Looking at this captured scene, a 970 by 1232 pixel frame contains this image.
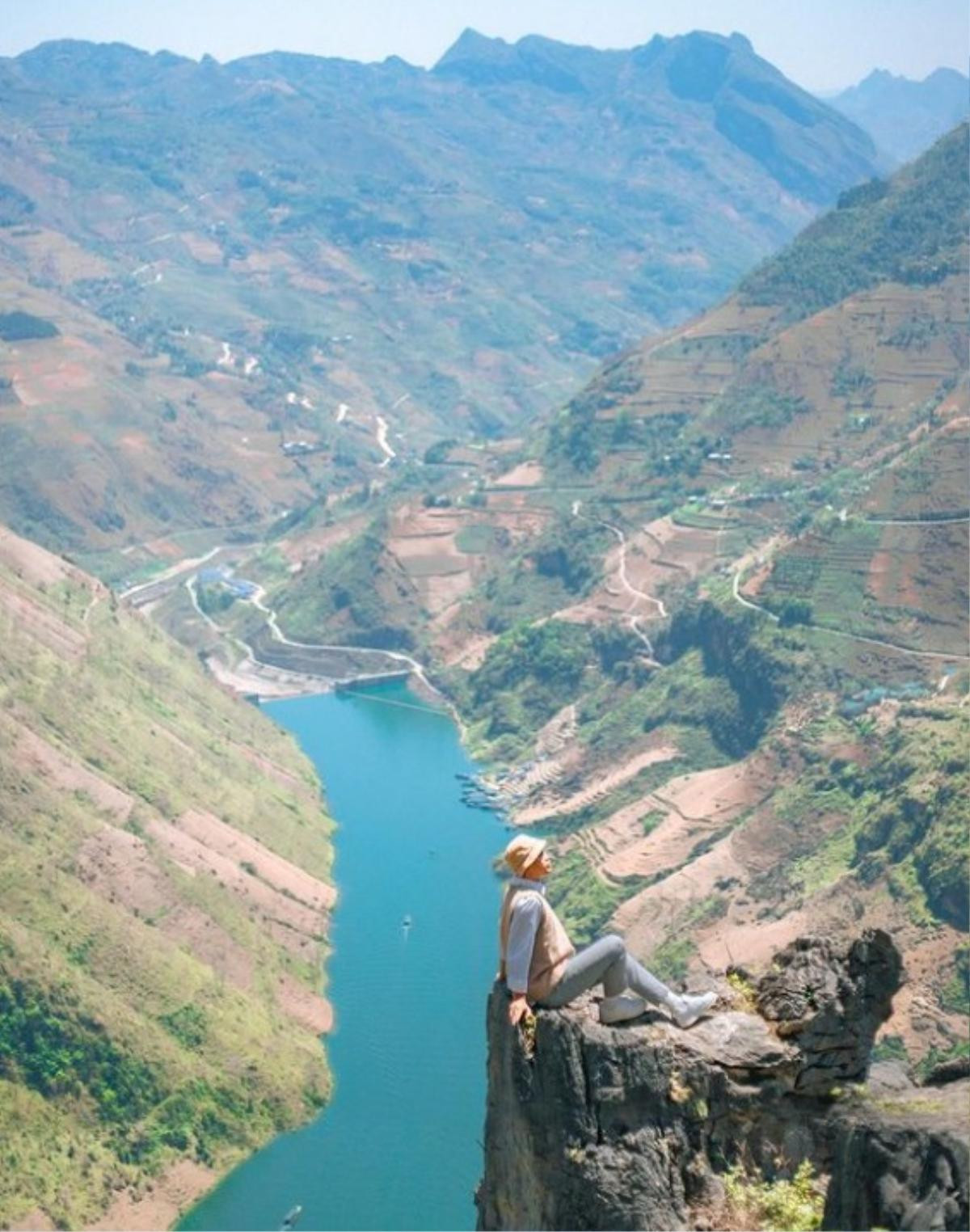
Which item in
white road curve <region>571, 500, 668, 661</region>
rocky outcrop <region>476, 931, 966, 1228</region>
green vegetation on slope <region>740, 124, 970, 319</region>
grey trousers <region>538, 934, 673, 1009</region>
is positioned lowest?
white road curve <region>571, 500, 668, 661</region>

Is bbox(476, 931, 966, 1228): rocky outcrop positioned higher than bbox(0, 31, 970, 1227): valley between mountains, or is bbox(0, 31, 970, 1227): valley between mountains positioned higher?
bbox(476, 931, 966, 1228): rocky outcrop

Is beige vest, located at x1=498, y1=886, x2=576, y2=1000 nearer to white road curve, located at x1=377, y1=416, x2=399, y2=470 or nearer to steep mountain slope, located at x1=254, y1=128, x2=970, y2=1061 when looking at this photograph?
steep mountain slope, located at x1=254, y1=128, x2=970, y2=1061

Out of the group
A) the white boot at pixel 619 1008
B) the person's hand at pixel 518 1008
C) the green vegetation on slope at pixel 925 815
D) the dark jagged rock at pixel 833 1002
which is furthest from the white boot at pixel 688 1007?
the green vegetation on slope at pixel 925 815

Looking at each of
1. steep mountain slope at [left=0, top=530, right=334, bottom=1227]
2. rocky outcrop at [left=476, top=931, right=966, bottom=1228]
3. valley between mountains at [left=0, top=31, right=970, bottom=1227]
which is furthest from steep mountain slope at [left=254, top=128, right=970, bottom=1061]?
rocky outcrop at [left=476, top=931, right=966, bottom=1228]

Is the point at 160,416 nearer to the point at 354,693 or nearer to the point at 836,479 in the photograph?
the point at 354,693

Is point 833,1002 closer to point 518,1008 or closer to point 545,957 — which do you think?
point 545,957

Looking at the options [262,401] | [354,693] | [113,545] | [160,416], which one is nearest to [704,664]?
[354,693]

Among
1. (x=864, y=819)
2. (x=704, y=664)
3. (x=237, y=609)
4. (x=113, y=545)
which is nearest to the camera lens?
(x=864, y=819)

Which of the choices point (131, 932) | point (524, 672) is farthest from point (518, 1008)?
point (524, 672)
